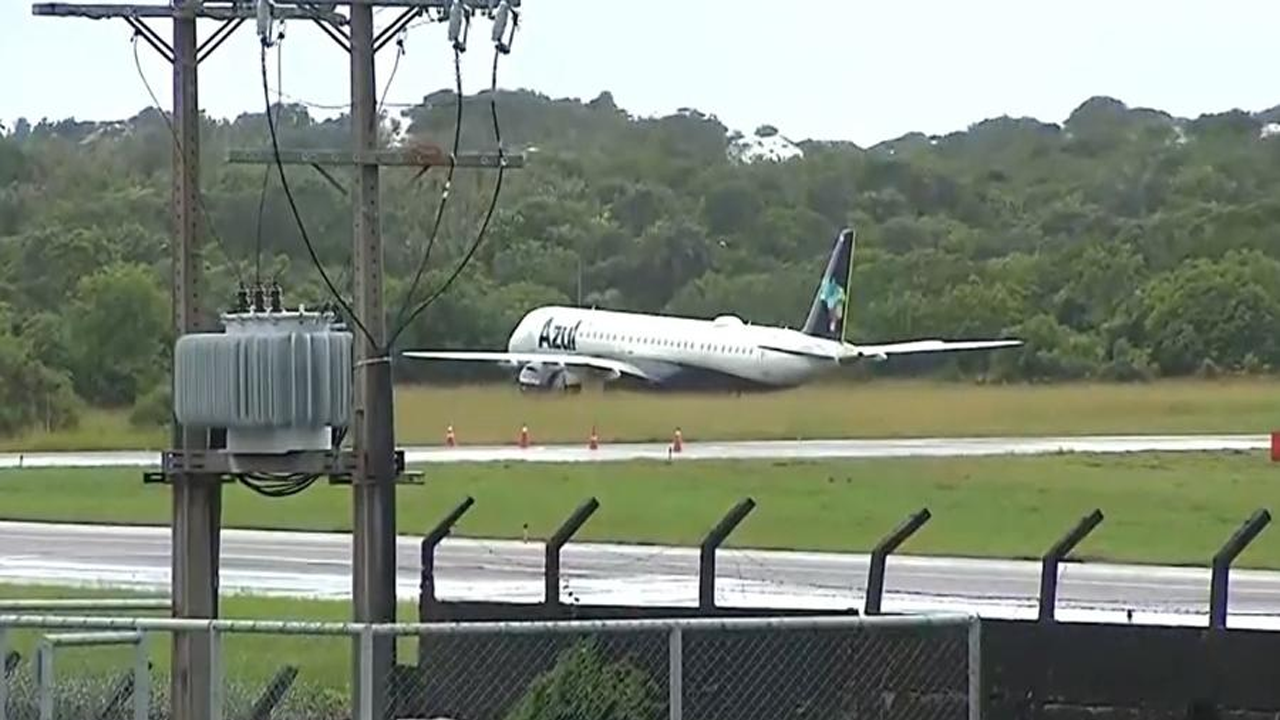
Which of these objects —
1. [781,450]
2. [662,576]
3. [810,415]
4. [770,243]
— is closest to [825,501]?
[662,576]

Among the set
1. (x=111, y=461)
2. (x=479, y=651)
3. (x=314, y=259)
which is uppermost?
(x=314, y=259)

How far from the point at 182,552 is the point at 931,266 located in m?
58.4

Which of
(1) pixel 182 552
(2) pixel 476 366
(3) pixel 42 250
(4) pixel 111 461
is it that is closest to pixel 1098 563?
(1) pixel 182 552

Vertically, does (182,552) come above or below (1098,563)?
above

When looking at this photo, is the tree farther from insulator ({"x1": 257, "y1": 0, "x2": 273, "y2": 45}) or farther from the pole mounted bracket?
insulator ({"x1": 257, "y1": 0, "x2": 273, "y2": 45})

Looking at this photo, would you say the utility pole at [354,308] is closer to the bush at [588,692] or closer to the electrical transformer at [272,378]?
the electrical transformer at [272,378]

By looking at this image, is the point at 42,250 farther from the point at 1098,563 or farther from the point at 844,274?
the point at 1098,563

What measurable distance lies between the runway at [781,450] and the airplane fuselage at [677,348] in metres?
8.57

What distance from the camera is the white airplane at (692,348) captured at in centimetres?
6322

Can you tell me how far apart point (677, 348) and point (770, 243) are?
14.1 metres

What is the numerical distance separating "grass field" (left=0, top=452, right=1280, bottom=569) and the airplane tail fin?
57.3ft

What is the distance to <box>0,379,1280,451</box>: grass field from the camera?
55000mm

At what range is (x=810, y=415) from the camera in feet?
185

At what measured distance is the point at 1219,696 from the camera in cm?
1558
